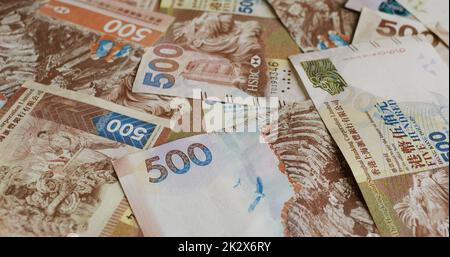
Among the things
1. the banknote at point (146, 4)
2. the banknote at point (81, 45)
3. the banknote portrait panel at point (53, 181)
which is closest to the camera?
the banknote portrait panel at point (53, 181)

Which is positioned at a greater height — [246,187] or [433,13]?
[433,13]

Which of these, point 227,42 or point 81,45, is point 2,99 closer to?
point 81,45

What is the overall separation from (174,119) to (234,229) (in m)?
0.17

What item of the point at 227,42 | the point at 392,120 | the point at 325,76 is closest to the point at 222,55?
the point at 227,42

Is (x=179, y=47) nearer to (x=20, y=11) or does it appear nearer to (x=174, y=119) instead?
(x=174, y=119)

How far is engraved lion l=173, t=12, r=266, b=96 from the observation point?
711 millimetres

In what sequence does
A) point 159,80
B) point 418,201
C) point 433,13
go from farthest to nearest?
point 433,13 → point 159,80 → point 418,201

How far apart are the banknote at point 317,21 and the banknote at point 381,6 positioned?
13 millimetres

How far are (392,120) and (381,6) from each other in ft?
0.82

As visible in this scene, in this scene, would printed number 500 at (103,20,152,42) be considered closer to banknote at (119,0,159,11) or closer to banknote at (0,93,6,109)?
banknote at (119,0,159,11)

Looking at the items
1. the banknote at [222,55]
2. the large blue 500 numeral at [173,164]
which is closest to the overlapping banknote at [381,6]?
the banknote at [222,55]

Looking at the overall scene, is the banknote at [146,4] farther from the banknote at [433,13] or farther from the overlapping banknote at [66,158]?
the banknote at [433,13]

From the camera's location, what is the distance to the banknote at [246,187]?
568mm

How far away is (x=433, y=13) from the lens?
80 cm
